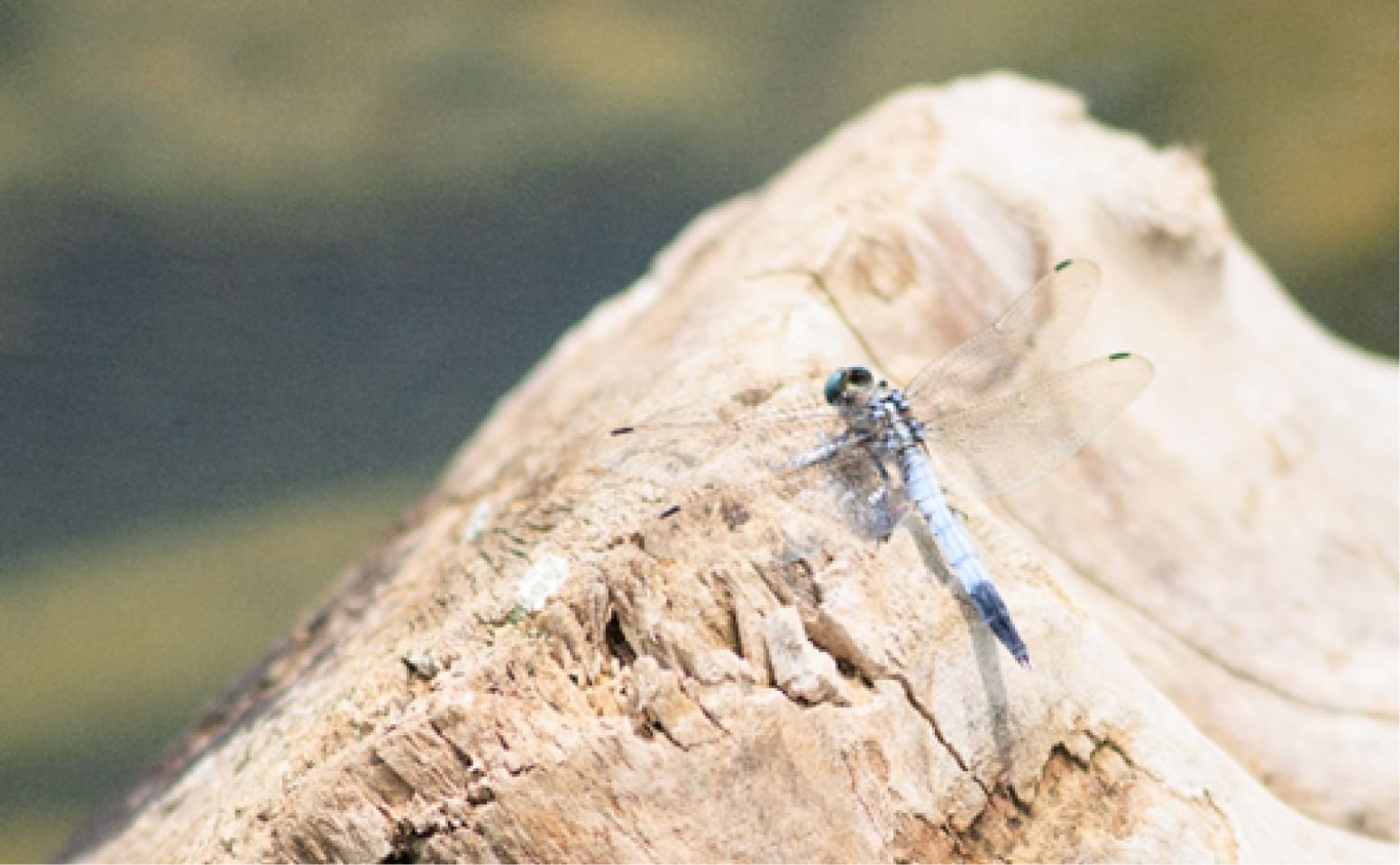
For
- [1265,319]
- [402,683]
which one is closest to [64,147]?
[402,683]

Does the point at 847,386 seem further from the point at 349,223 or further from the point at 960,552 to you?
the point at 349,223

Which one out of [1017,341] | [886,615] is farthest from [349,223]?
[886,615]

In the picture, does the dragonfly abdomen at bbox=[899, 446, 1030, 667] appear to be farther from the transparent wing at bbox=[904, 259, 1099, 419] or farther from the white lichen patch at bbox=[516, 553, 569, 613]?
the white lichen patch at bbox=[516, 553, 569, 613]

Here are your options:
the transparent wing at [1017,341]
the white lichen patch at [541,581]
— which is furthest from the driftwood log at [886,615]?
the transparent wing at [1017,341]

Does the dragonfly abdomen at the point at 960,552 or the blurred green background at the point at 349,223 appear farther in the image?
the blurred green background at the point at 349,223

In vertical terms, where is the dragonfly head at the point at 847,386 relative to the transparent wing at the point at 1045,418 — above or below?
above

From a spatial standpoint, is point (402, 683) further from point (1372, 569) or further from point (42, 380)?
point (42, 380)

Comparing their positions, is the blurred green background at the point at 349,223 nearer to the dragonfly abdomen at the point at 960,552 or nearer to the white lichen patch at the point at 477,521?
the white lichen patch at the point at 477,521

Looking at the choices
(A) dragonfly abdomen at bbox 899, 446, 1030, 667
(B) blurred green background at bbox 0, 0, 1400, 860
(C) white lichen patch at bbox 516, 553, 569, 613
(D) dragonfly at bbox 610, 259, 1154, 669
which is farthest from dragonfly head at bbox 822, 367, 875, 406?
(B) blurred green background at bbox 0, 0, 1400, 860
